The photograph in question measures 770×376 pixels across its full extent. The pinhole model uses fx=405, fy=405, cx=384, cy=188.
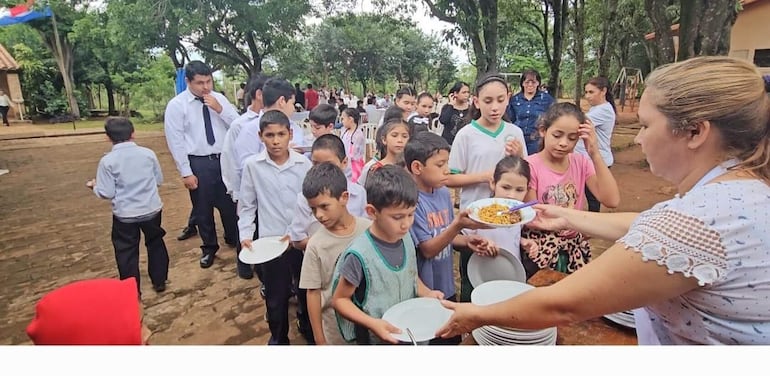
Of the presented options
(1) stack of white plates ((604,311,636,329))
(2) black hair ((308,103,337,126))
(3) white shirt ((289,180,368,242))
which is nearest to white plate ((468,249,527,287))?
(1) stack of white plates ((604,311,636,329))

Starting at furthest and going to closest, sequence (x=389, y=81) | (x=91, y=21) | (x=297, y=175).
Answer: (x=389, y=81) < (x=91, y=21) < (x=297, y=175)

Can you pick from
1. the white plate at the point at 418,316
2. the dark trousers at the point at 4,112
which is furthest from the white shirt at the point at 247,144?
the dark trousers at the point at 4,112

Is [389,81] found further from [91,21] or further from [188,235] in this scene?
[188,235]

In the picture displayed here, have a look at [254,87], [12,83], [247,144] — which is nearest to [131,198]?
[247,144]

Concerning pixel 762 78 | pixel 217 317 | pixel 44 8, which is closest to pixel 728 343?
pixel 762 78

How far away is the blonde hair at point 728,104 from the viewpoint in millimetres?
485

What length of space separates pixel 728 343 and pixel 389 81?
11.3 metres

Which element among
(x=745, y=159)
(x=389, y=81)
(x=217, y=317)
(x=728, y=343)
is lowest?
(x=217, y=317)

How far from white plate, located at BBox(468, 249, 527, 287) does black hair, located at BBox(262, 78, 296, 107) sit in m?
1.28

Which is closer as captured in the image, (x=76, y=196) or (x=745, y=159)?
(x=745, y=159)

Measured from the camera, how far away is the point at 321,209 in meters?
1.11

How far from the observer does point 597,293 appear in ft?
1.72

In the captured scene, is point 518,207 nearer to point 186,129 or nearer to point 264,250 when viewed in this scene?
point 264,250

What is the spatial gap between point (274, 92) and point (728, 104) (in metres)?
1.80
